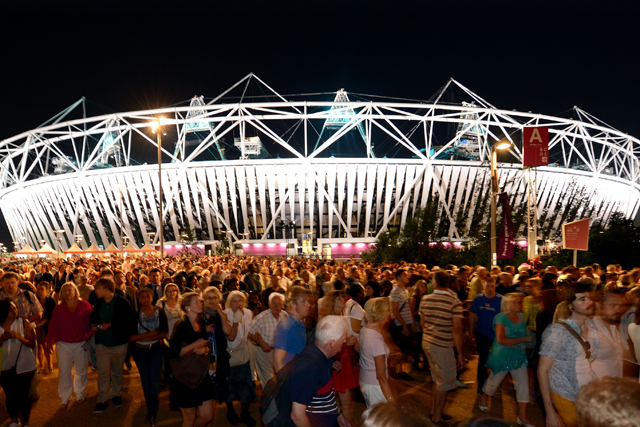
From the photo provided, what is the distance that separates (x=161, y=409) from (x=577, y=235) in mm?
12866

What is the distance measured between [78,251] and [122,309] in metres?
35.3

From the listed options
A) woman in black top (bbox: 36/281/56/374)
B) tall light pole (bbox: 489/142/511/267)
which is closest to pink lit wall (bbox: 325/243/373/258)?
tall light pole (bbox: 489/142/511/267)

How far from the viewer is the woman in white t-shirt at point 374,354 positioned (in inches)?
161

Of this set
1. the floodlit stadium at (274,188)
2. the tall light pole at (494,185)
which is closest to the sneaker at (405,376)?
the tall light pole at (494,185)

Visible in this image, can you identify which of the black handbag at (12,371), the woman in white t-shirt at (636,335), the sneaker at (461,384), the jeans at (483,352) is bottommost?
the sneaker at (461,384)

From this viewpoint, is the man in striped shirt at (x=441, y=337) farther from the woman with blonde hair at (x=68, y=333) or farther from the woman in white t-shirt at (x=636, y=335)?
the woman with blonde hair at (x=68, y=333)

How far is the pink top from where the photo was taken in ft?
19.9

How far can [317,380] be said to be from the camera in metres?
2.96

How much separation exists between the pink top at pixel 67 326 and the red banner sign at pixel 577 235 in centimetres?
1336

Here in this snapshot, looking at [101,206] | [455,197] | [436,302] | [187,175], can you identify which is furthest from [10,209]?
[436,302]

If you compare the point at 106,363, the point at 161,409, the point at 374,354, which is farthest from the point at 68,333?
the point at 374,354

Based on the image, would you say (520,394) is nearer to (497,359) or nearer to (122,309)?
(497,359)

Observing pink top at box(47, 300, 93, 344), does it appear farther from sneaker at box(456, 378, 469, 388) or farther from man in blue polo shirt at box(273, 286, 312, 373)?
sneaker at box(456, 378, 469, 388)

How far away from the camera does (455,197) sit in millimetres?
52406
